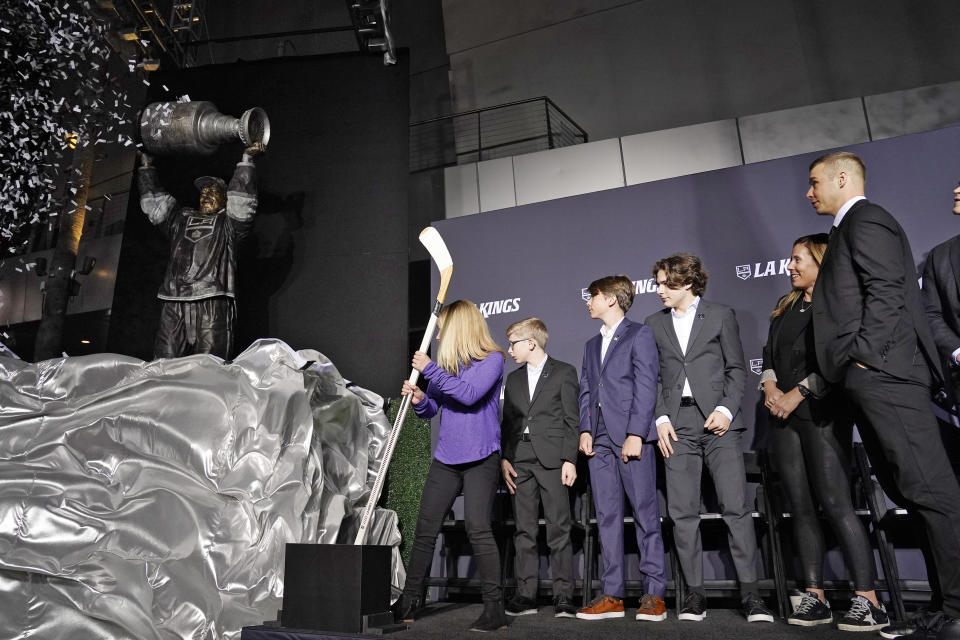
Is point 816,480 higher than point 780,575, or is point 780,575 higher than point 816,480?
point 816,480

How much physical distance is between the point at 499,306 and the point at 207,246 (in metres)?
2.17

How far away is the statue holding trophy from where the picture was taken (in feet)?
15.5

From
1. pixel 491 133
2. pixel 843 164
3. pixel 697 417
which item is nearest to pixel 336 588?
pixel 697 417

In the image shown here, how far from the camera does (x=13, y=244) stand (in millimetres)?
5699

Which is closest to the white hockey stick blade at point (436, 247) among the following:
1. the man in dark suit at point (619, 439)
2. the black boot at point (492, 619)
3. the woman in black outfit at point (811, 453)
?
the man in dark suit at point (619, 439)

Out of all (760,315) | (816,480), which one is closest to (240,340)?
(760,315)

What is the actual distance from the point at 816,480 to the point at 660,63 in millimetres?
6276

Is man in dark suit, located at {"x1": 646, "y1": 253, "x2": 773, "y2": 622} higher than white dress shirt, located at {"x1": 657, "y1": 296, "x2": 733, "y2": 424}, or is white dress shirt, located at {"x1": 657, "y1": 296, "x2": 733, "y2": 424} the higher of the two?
white dress shirt, located at {"x1": 657, "y1": 296, "x2": 733, "y2": 424}

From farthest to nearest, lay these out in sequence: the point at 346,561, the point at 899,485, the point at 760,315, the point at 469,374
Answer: the point at 760,315
the point at 469,374
the point at 346,561
the point at 899,485

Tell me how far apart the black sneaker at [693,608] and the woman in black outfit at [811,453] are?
0.37 meters

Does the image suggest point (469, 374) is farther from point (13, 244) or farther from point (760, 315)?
point (13, 244)

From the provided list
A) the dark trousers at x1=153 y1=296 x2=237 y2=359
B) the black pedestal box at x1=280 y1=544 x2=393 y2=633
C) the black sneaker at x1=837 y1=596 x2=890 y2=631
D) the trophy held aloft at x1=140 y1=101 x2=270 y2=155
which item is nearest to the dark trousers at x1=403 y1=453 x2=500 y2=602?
the black pedestal box at x1=280 y1=544 x2=393 y2=633

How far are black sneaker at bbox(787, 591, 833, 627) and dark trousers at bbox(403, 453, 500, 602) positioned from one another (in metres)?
1.19

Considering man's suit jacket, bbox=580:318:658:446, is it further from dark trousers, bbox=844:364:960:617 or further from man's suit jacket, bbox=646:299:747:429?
dark trousers, bbox=844:364:960:617
